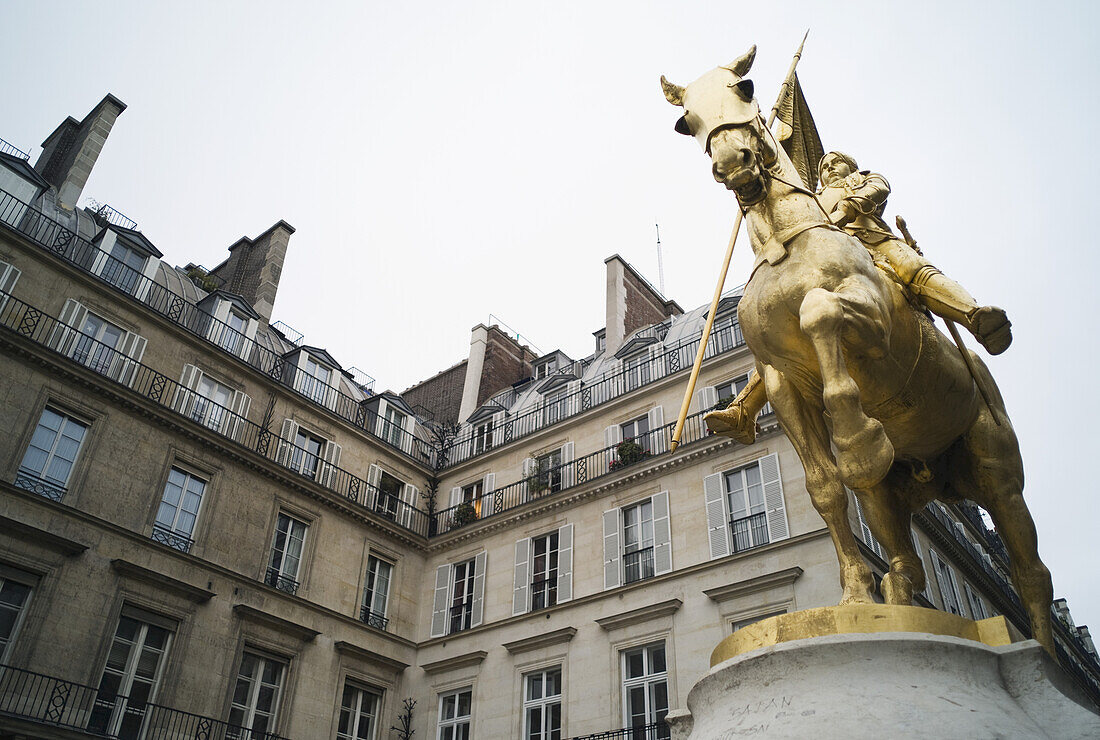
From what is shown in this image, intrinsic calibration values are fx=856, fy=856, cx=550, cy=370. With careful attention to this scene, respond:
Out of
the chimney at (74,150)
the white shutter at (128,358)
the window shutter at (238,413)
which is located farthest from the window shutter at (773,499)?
the chimney at (74,150)

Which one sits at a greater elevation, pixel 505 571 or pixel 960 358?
pixel 505 571

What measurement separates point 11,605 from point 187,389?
5.60m

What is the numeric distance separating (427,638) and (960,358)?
18.4 meters

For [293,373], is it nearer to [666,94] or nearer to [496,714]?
[496,714]

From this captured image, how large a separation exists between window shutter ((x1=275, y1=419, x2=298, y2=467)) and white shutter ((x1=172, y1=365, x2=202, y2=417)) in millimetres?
2292

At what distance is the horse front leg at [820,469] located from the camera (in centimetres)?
440

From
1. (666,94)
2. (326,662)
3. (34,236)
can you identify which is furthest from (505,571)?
(666,94)

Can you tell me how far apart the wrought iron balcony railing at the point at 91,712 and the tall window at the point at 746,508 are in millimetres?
10618

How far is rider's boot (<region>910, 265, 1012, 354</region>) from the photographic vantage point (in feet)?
14.5

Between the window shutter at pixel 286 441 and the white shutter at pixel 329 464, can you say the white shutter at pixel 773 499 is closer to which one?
the white shutter at pixel 329 464

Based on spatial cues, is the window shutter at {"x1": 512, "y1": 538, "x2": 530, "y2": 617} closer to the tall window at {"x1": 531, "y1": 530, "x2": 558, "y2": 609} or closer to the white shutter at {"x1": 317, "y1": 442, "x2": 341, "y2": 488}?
the tall window at {"x1": 531, "y1": 530, "x2": 558, "y2": 609}

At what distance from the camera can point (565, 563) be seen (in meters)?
19.5

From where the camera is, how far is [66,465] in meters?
16.3

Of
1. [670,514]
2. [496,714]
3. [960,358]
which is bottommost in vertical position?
[960,358]
